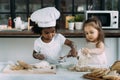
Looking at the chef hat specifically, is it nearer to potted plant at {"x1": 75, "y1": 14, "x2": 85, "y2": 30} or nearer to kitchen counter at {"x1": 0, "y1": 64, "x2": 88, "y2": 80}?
kitchen counter at {"x1": 0, "y1": 64, "x2": 88, "y2": 80}

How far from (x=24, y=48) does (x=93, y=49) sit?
1682 mm

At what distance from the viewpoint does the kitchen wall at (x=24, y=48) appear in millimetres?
3582

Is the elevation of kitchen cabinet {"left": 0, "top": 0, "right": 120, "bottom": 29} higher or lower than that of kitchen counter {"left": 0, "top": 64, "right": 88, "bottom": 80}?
higher

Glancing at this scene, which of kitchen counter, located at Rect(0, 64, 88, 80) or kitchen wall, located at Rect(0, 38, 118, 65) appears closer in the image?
kitchen counter, located at Rect(0, 64, 88, 80)

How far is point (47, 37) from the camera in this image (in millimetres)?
2277

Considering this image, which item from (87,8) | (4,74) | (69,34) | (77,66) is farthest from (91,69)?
(87,8)

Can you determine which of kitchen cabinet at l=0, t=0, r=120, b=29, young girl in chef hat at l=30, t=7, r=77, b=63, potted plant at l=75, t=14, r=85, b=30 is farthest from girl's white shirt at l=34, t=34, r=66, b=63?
kitchen cabinet at l=0, t=0, r=120, b=29

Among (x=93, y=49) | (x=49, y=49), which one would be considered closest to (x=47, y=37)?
(x=49, y=49)

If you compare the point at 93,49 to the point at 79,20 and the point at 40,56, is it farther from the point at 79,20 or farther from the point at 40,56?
the point at 79,20

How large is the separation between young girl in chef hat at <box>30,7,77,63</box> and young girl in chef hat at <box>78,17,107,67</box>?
144mm

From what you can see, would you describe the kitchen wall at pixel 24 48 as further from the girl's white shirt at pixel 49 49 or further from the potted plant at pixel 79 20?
the girl's white shirt at pixel 49 49

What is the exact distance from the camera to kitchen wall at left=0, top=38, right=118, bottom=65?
3582 mm

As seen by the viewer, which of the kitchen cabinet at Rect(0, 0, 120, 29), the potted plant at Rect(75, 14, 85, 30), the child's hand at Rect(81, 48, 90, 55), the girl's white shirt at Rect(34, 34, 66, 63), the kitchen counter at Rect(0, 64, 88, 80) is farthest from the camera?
the kitchen cabinet at Rect(0, 0, 120, 29)

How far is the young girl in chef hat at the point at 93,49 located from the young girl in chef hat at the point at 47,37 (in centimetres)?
14
